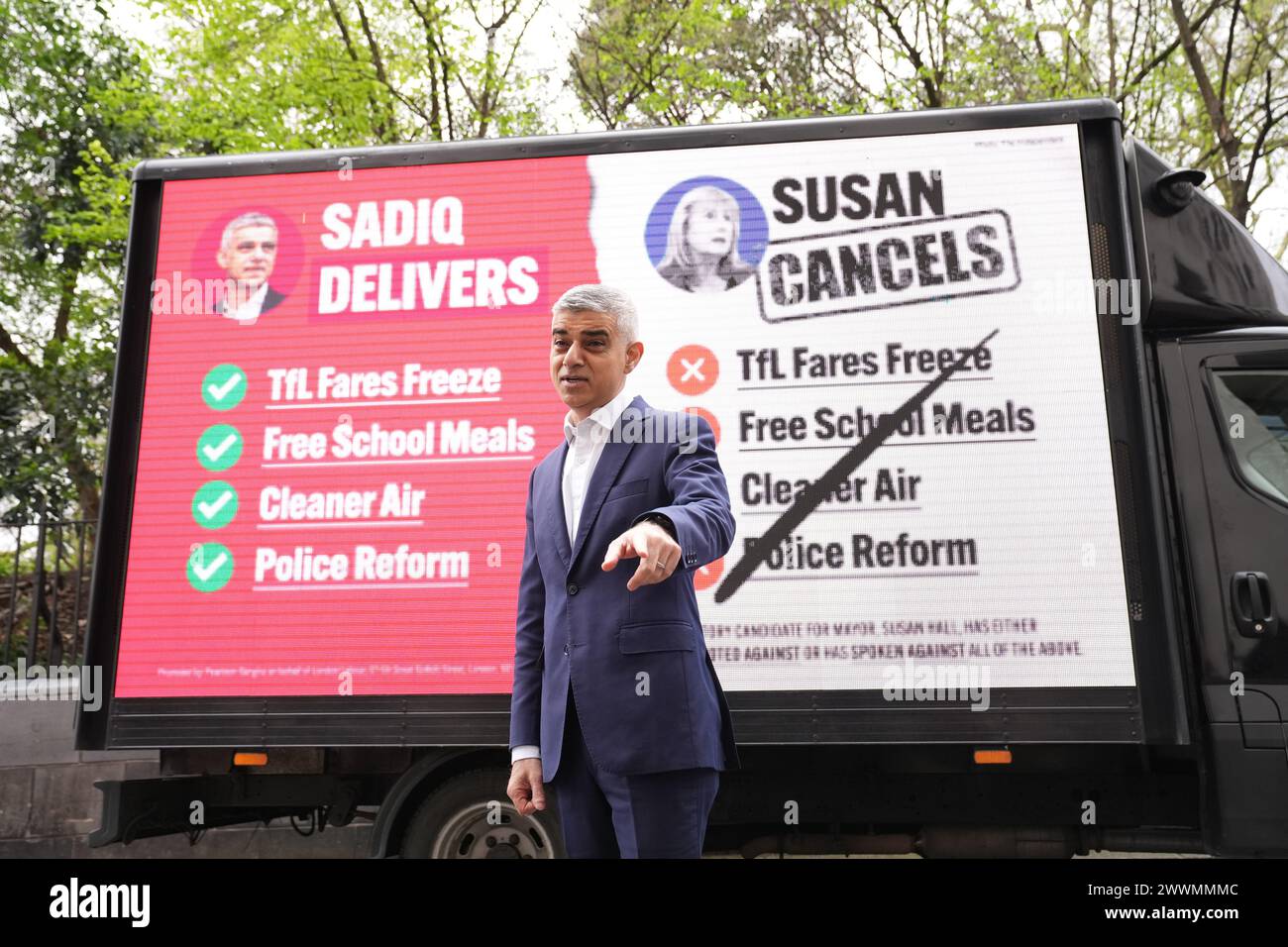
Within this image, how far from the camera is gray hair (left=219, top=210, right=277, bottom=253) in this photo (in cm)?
433

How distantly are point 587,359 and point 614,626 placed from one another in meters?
0.73

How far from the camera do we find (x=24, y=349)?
1391 centimetres

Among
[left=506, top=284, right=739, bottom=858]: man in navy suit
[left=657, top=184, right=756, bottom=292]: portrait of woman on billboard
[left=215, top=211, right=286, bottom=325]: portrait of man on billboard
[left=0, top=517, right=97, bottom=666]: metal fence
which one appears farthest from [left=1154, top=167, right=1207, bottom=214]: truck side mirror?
[left=0, top=517, right=97, bottom=666]: metal fence

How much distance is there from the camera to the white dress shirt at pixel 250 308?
4258 mm

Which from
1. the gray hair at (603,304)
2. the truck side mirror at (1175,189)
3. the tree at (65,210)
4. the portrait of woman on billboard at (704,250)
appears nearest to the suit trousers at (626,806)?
the gray hair at (603,304)

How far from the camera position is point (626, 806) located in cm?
236

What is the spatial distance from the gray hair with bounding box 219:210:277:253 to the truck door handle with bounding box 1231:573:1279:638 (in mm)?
4459

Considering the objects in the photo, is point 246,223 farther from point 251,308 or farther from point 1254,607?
point 1254,607

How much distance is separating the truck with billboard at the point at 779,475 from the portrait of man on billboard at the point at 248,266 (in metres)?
0.02

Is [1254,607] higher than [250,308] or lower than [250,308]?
lower

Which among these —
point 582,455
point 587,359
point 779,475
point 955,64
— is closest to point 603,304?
point 587,359

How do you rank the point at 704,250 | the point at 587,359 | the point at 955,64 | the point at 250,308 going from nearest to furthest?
the point at 587,359 → the point at 704,250 → the point at 250,308 → the point at 955,64

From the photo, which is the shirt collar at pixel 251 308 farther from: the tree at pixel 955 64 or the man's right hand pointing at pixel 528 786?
the tree at pixel 955 64
